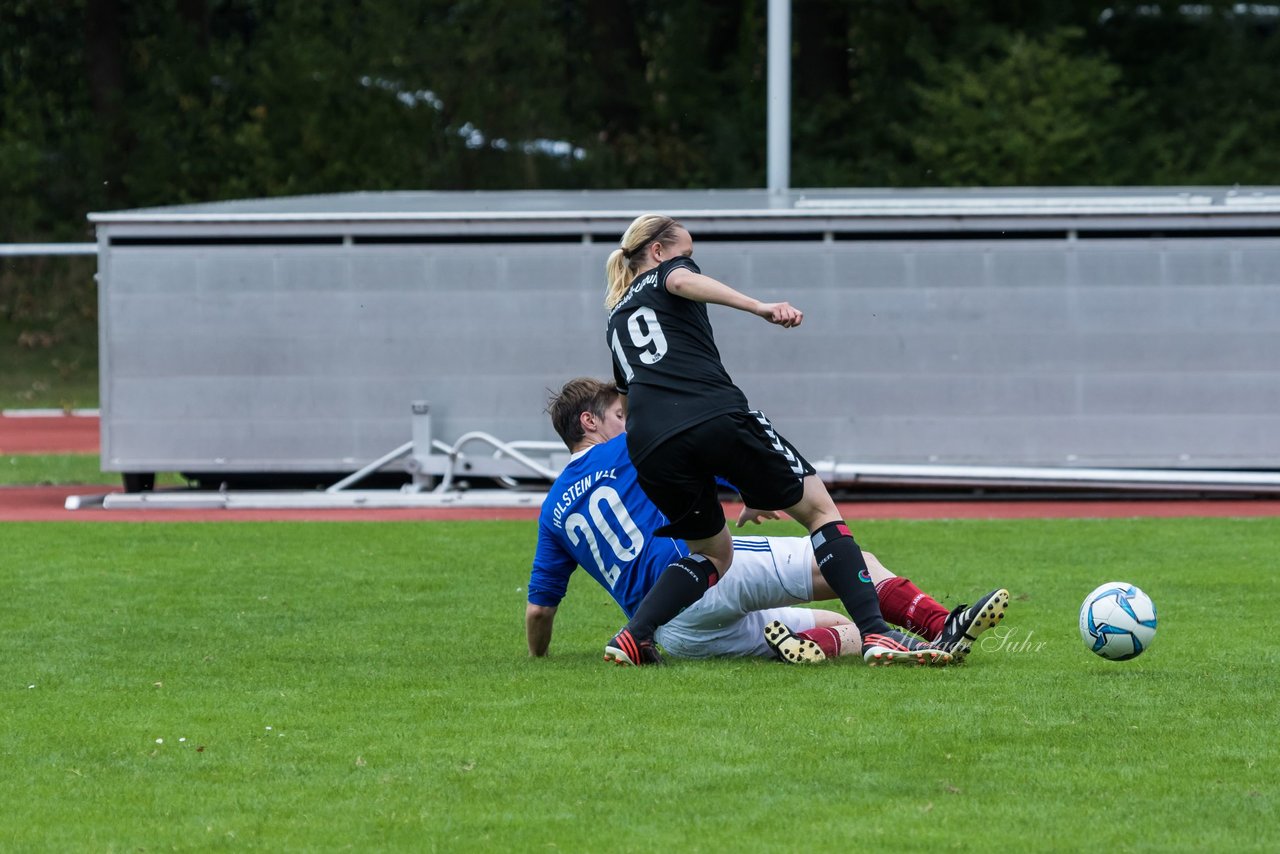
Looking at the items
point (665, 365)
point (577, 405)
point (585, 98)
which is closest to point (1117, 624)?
point (665, 365)

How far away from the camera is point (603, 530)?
6.82 m

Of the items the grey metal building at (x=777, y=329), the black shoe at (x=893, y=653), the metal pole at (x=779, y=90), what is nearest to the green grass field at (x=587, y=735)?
the black shoe at (x=893, y=653)

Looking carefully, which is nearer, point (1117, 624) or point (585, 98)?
point (1117, 624)

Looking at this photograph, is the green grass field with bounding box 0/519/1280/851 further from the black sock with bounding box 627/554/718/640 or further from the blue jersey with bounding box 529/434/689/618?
the blue jersey with bounding box 529/434/689/618

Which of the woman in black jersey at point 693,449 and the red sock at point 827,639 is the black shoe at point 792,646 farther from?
the woman in black jersey at point 693,449

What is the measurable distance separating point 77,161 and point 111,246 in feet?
64.7

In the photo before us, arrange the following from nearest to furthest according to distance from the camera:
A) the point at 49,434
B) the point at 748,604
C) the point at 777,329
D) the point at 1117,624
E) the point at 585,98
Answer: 1. the point at 1117,624
2. the point at 748,604
3. the point at 777,329
4. the point at 49,434
5. the point at 585,98

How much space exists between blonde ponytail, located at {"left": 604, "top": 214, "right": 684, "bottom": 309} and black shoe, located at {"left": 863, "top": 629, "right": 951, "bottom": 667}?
1.53 m

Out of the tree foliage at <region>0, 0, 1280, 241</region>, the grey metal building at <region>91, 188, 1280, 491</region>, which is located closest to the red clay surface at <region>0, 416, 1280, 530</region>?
the grey metal building at <region>91, 188, 1280, 491</region>

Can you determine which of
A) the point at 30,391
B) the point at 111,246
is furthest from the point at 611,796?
the point at 30,391

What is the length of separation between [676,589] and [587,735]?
3.57ft

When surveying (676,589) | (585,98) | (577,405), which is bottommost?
(676,589)

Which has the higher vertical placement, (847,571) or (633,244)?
(633,244)

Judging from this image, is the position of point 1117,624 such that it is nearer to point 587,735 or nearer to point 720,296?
point 720,296
